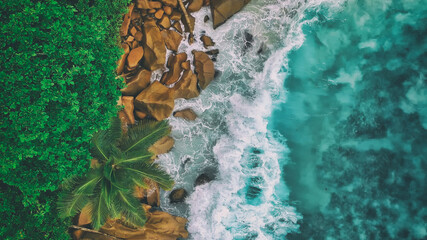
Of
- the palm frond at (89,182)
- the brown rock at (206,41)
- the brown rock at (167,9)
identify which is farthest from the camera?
the brown rock at (206,41)

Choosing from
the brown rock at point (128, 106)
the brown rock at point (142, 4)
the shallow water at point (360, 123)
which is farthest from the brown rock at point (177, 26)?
the shallow water at point (360, 123)

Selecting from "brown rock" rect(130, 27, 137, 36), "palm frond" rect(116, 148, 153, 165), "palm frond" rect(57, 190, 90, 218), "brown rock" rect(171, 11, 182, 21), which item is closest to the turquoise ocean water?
"brown rock" rect(171, 11, 182, 21)

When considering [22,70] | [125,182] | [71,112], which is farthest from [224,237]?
[22,70]

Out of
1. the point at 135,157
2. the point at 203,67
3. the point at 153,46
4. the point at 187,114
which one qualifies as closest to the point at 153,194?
the point at 187,114

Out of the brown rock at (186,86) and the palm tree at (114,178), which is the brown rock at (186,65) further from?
the palm tree at (114,178)

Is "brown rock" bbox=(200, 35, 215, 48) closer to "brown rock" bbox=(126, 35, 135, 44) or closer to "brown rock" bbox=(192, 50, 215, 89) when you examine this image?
"brown rock" bbox=(192, 50, 215, 89)

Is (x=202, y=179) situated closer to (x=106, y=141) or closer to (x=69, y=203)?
A: (x=106, y=141)
